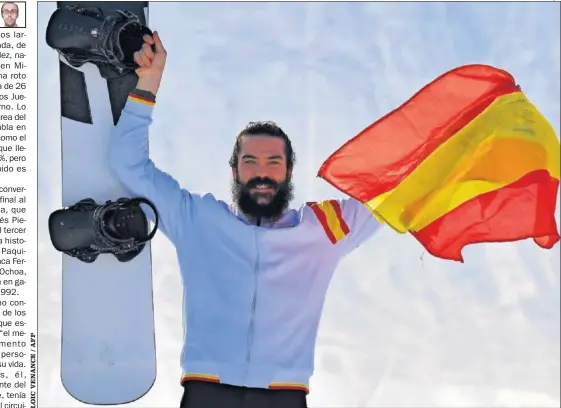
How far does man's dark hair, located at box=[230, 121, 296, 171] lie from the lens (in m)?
2.86

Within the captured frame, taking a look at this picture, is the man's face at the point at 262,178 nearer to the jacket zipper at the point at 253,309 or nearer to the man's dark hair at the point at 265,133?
the man's dark hair at the point at 265,133

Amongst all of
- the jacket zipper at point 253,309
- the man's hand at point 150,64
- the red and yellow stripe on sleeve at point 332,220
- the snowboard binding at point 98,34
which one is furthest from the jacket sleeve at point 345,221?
the snowboard binding at point 98,34

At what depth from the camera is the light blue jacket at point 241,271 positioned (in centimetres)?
270

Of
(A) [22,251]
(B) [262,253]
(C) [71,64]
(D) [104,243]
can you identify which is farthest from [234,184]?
(A) [22,251]

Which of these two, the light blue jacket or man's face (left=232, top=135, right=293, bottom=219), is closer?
the light blue jacket

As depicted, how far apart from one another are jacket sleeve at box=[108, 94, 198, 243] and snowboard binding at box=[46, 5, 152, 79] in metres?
0.19

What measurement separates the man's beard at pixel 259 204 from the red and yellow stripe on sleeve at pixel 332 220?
13 cm

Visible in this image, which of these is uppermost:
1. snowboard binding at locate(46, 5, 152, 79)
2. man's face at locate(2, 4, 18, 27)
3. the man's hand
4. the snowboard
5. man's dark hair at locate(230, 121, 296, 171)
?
man's face at locate(2, 4, 18, 27)

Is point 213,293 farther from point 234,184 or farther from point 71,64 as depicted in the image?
point 71,64

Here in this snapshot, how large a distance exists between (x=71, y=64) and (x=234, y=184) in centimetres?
84

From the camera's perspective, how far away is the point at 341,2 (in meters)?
3.44

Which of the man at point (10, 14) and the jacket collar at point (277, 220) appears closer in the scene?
the jacket collar at point (277, 220)

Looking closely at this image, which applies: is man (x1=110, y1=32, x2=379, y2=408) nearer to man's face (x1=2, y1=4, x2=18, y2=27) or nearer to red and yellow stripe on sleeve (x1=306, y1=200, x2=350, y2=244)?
red and yellow stripe on sleeve (x1=306, y1=200, x2=350, y2=244)

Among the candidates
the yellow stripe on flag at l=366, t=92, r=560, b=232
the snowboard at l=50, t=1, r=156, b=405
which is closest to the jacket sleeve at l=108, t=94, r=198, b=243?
the snowboard at l=50, t=1, r=156, b=405
